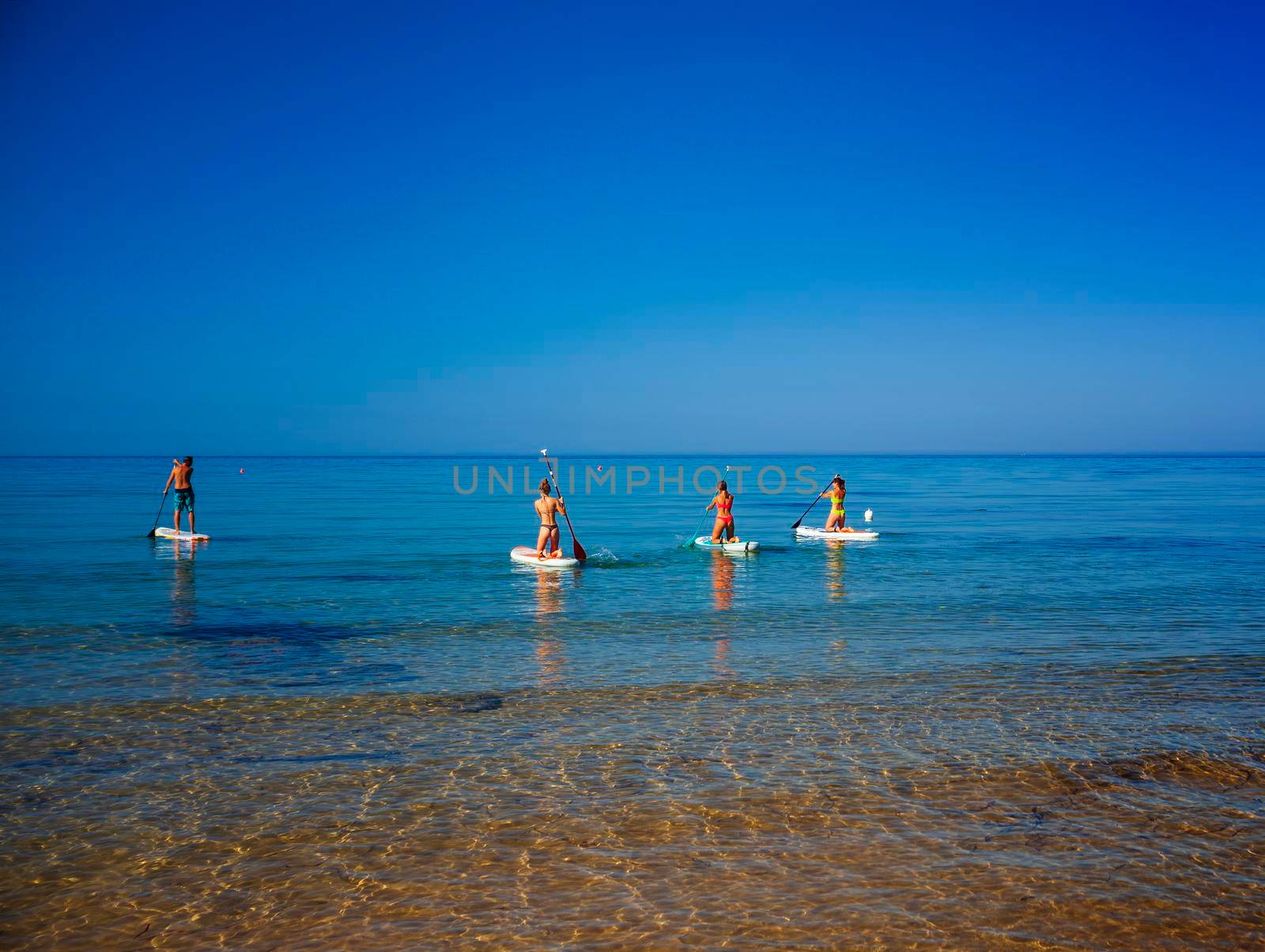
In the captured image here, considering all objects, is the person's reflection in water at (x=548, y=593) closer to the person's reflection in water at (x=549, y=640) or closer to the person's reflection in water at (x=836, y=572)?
the person's reflection in water at (x=549, y=640)

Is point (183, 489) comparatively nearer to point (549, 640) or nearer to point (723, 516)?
point (723, 516)

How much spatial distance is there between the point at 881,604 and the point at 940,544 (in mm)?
13971

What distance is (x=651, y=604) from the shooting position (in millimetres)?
18734

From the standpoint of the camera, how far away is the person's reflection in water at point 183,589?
16770mm

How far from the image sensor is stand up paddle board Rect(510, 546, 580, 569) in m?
24.4

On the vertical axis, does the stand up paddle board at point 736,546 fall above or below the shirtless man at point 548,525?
below

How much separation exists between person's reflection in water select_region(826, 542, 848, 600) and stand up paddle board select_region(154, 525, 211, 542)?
19894 millimetres

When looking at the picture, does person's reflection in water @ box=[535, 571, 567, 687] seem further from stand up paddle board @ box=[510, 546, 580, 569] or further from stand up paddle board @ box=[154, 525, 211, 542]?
stand up paddle board @ box=[154, 525, 211, 542]

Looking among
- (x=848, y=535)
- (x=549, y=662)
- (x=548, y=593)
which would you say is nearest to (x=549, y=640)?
(x=549, y=662)

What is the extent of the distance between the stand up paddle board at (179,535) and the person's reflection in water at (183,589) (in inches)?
39.5

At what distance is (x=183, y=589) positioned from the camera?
20.5 meters

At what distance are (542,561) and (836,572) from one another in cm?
752

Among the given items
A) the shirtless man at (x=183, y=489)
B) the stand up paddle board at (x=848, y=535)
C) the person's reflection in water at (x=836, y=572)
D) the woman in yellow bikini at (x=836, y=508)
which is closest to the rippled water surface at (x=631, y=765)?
the person's reflection in water at (x=836, y=572)

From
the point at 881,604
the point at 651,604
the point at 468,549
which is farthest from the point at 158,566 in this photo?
the point at 881,604
